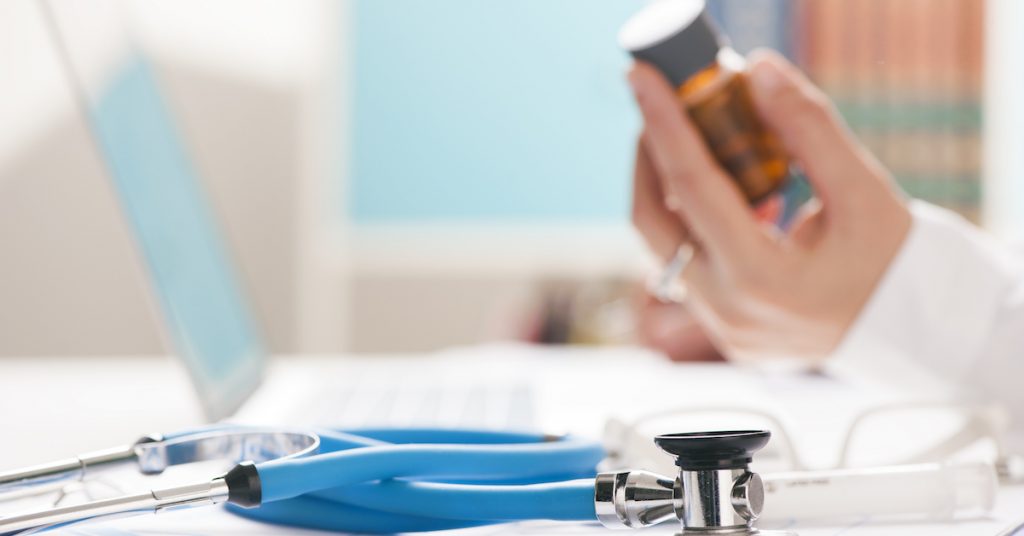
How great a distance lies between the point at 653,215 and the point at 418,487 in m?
0.41

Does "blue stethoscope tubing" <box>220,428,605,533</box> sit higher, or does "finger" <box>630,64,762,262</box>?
"finger" <box>630,64,762,262</box>

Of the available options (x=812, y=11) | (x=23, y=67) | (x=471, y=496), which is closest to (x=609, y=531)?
(x=471, y=496)

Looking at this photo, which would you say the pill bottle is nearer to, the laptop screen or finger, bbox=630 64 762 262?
finger, bbox=630 64 762 262

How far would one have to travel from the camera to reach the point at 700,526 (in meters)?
0.31

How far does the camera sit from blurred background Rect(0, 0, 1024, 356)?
9.02 ft

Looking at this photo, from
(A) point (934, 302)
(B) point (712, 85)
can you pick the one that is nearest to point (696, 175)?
(B) point (712, 85)

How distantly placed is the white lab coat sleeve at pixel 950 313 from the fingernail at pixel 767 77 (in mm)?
114

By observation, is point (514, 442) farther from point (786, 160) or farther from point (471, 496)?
point (786, 160)

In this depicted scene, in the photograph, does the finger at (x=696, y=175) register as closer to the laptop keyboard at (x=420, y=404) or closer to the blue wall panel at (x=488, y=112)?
the laptop keyboard at (x=420, y=404)

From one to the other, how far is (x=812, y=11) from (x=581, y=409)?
2.26m

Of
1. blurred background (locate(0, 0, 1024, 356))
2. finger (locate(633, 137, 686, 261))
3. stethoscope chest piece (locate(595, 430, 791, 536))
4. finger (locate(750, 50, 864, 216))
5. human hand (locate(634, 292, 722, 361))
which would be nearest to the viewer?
stethoscope chest piece (locate(595, 430, 791, 536))

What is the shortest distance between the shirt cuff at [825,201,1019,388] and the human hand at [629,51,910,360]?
0.01 metres

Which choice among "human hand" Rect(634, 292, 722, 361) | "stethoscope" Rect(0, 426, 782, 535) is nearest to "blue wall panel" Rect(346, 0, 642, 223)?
"human hand" Rect(634, 292, 722, 361)

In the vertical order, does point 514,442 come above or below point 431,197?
below
